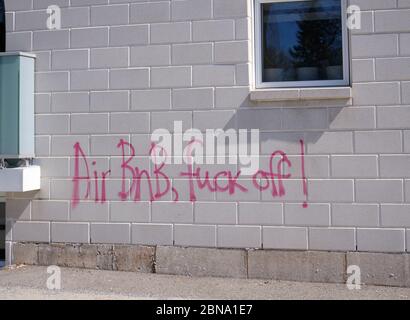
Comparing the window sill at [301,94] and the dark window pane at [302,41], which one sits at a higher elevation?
the dark window pane at [302,41]

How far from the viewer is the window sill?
4.94 m

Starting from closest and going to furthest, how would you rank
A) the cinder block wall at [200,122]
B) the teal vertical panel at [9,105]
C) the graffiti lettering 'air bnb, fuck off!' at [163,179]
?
the cinder block wall at [200,122] → the graffiti lettering 'air bnb, fuck off!' at [163,179] → the teal vertical panel at [9,105]

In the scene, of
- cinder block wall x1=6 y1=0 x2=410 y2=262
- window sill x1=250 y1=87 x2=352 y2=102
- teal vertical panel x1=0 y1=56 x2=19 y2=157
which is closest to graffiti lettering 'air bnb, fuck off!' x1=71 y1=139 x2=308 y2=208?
cinder block wall x1=6 y1=0 x2=410 y2=262

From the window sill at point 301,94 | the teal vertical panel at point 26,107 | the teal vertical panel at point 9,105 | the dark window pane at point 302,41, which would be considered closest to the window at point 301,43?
the dark window pane at point 302,41

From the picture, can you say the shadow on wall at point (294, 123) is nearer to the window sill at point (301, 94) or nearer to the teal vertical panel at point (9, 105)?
the window sill at point (301, 94)

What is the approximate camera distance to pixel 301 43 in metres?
5.28

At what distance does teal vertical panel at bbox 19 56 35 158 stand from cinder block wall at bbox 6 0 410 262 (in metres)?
0.09

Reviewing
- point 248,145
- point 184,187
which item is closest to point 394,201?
point 248,145

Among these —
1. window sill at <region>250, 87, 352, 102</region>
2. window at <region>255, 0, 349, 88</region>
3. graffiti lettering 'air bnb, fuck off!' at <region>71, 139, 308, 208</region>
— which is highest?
window at <region>255, 0, 349, 88</region>

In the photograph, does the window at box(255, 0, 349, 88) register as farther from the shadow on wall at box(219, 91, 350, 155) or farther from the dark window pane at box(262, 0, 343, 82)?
the shadow on wall at box(219, 91, 350, 155)

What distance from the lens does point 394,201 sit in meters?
4.88

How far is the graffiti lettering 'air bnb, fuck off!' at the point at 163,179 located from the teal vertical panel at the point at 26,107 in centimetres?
52

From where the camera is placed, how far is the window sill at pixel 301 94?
494cm

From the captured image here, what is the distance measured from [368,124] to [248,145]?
1.18 metres
